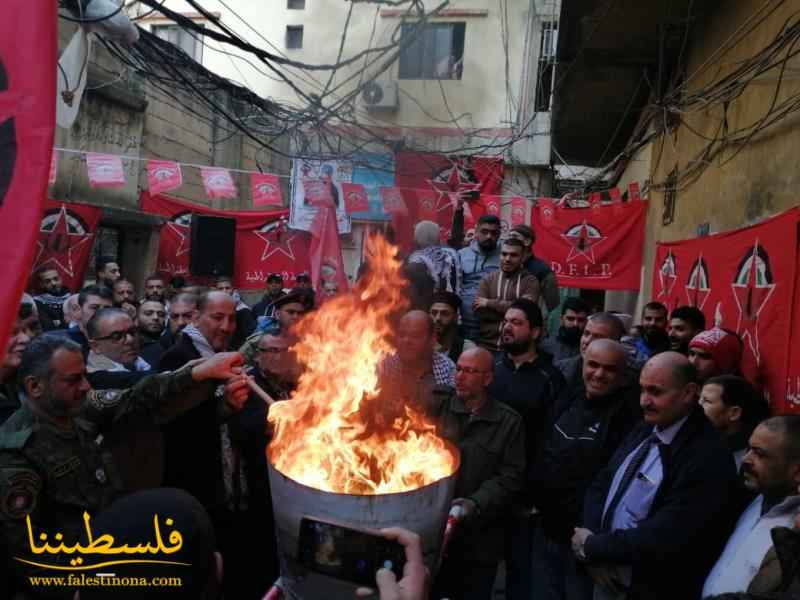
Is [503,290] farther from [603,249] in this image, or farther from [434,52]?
[603,249]

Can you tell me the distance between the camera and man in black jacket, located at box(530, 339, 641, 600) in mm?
3625

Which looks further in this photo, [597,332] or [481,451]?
Answer: [597,332]

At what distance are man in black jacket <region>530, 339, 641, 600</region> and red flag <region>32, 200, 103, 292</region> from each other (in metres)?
7.12

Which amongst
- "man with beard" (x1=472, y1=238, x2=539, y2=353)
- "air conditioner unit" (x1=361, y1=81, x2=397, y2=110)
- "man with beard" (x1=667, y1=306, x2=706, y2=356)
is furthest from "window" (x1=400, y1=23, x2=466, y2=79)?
"man with beard" (x1=667, y1=306, x2=706, y2=356)

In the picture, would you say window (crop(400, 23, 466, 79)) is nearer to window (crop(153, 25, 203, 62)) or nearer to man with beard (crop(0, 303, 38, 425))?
man with beard (crop(0, 303, 38, 425))

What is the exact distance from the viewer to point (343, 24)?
587 cm

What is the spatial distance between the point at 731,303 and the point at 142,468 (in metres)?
4.29

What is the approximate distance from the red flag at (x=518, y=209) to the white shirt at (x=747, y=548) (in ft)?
31.4

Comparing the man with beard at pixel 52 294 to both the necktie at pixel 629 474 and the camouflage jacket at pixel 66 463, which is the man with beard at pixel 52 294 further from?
the necktie at pixel 629 474

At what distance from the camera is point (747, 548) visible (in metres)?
2.65

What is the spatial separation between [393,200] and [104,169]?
5.14m

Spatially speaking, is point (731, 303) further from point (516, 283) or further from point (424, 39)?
point (424, 39)

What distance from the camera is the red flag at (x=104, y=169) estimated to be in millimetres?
10586

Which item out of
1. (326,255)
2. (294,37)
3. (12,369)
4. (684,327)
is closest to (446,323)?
(684,327)
